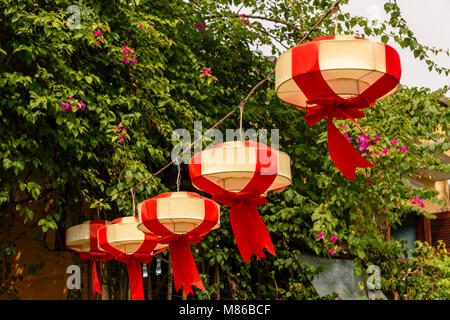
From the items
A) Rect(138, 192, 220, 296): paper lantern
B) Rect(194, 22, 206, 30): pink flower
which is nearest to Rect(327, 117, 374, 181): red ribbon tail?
Rect(138, 192, 220, 296): paper lantern

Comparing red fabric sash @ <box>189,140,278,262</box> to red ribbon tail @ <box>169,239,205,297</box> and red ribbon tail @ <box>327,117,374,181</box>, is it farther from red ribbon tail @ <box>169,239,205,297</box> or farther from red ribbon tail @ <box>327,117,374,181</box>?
red ribbon tail @ <box>169,239,205,297</box>

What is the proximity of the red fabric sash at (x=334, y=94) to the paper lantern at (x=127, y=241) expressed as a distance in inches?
68.6

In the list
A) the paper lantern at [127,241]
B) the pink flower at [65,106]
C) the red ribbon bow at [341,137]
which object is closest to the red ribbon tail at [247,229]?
the red ribbon bow at [341,137]

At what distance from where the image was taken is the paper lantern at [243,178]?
9.62 feet

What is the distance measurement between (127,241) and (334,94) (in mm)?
2028

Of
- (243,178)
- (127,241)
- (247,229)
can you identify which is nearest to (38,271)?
(127,241)

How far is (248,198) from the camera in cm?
311

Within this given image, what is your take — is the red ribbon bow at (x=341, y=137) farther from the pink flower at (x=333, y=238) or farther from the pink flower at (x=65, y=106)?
the pink flower at (x=333, y=238)

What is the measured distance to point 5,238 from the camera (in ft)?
19.6

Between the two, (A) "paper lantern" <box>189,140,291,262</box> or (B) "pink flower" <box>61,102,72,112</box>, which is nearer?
(A) "paper lantern" <box>189,140,291,262</box>

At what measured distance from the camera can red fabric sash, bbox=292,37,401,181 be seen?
252 cm

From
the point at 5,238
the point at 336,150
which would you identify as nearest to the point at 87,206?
the point at 5,238

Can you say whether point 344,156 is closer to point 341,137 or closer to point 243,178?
point 341,137

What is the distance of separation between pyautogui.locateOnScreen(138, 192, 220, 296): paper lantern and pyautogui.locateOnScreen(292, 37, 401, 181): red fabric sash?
104 cm
